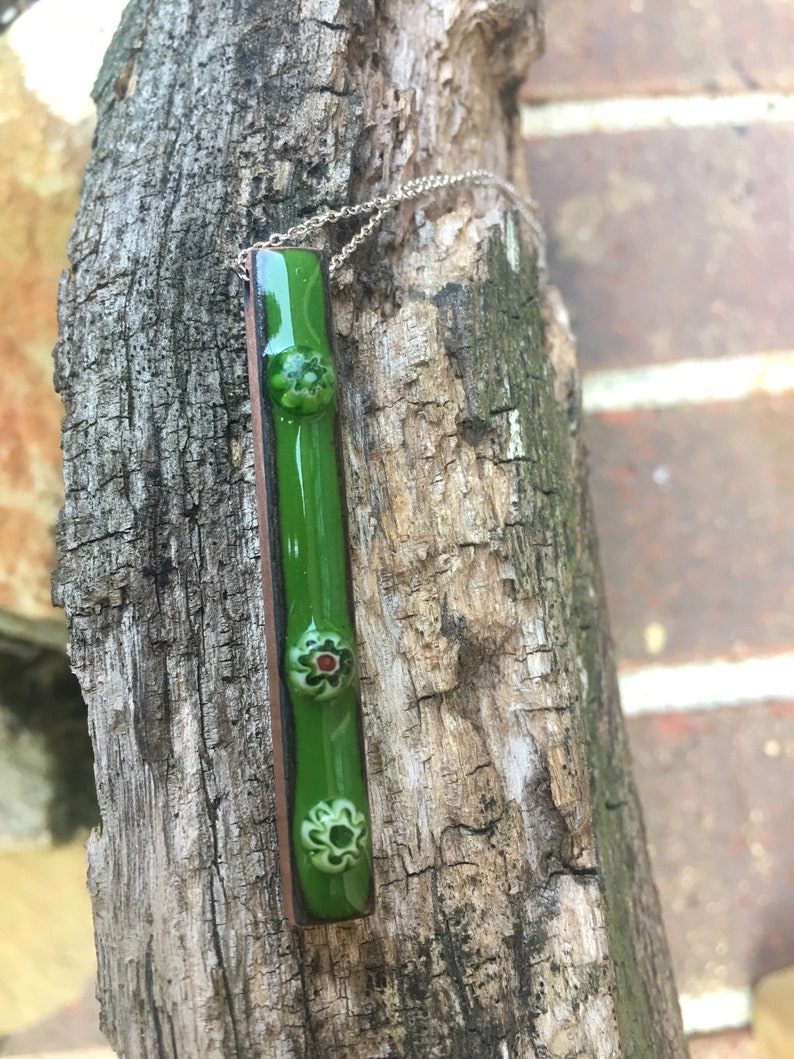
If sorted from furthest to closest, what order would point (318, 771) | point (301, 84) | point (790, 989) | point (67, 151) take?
point (790, 989) < point (67, 151) < point (301, 84) < point (318, 771)

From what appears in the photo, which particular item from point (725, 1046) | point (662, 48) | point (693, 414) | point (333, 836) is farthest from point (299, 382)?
point (725, 1046)

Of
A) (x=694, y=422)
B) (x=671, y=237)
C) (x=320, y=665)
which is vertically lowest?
(x=320, y=665)

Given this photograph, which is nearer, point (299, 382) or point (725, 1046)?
point (299, 382)

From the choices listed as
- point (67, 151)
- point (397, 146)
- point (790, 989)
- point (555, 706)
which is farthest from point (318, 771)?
point (790, 989)

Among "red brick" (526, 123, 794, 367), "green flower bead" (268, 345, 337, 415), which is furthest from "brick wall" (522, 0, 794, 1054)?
"green flower bead" (268, 345, 337, 415)

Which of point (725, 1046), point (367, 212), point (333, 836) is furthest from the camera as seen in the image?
point (725, 1046)

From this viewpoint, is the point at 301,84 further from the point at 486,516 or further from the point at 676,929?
the point at 676,929

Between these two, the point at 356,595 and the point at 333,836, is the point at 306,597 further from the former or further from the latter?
the point at 333,836
